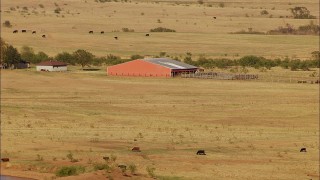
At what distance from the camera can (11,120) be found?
56.1 metres

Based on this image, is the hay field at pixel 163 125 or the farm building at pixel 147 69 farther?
the farm building at pixel 147 69

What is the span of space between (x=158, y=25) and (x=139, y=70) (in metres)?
50.5

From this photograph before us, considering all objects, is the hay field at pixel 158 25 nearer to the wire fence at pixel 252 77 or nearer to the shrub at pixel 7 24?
the shrub at pixel 7 24

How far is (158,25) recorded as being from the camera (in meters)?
134

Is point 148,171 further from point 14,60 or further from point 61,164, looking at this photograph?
point 14,60

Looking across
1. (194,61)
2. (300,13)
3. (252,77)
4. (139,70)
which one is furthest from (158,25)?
(252,77)

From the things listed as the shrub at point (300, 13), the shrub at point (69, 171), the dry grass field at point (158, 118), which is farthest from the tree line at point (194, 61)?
the shrub at point (69, 171)

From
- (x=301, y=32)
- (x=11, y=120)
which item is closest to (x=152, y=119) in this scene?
(x=11, y=120)

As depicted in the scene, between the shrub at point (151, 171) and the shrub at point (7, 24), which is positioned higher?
the shrub at point (7, 24)

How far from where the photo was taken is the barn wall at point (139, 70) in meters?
82.9

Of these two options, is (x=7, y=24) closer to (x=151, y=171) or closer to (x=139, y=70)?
(x=139, y=70)

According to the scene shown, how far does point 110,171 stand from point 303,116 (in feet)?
80.5

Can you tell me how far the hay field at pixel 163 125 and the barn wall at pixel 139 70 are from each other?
283 cm

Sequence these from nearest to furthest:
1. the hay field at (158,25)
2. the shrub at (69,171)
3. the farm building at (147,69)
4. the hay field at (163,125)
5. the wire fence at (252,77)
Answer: the shrub at (69,171) < the hay field at (163,125) < the wire fence at (252,77) < the farm building at (147,69) < the hay field at (158,25)
